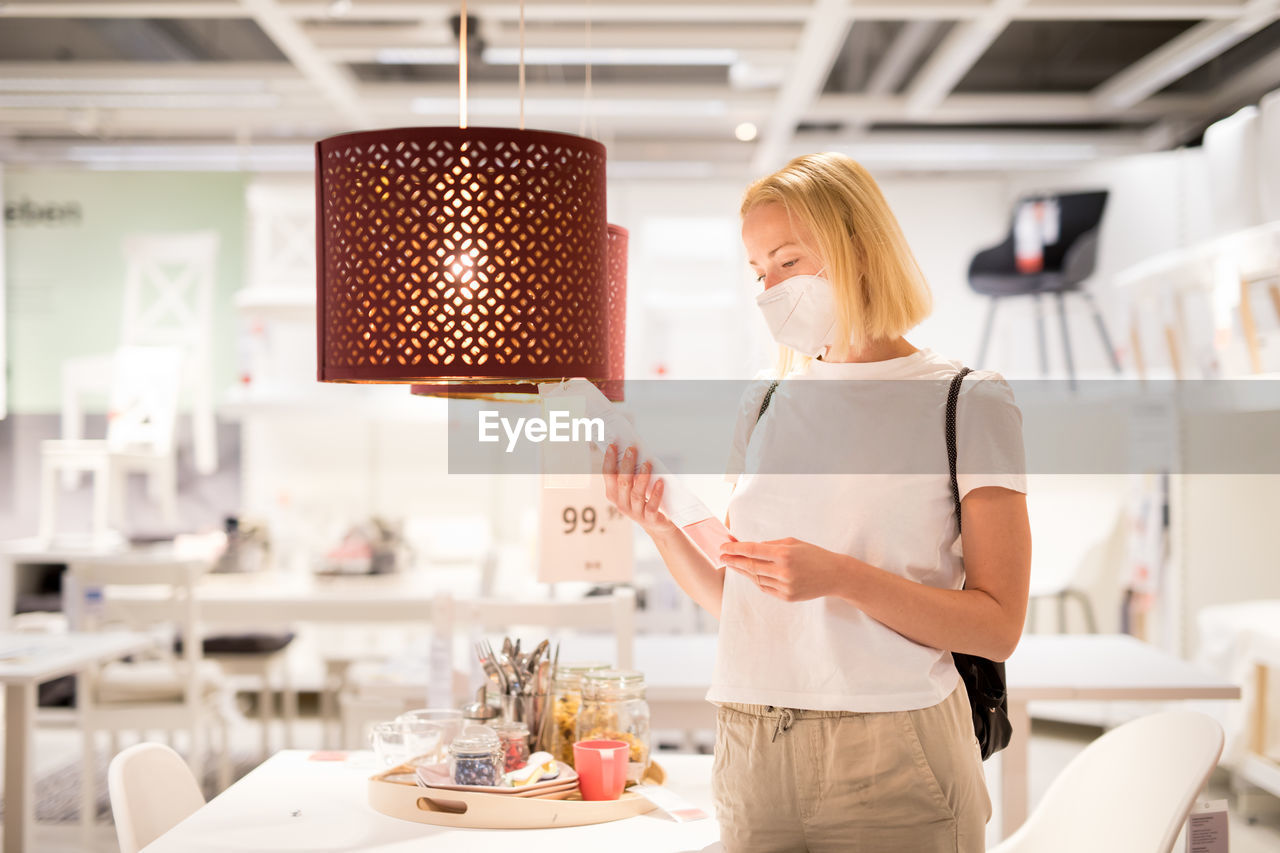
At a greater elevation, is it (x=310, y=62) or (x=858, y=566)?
(x=310, y=62)

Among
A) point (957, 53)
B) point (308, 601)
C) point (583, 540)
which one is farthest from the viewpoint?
point (957, 53)

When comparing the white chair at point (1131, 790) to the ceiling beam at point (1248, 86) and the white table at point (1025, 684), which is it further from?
the ceiling beam at point (1248, 86)

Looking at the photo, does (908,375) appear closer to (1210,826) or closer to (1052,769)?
(1210,826)

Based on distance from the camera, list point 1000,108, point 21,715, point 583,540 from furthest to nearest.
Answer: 1. point 1000,108
2. point 21,715
3. point 583,540

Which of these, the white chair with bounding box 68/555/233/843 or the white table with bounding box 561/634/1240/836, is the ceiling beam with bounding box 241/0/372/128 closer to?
the white chair with bounding box 68/555/233/843

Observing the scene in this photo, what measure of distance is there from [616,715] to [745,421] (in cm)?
70

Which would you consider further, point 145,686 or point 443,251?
point 145,686

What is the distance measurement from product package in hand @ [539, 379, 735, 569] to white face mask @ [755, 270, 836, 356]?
0.23 meters

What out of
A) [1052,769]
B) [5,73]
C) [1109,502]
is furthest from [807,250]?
[5,73]

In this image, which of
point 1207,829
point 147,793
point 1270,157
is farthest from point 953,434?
point 1270,157

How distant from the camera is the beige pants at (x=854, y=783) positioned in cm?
120

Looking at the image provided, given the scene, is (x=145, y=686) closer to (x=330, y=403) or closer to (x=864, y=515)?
(x=330, y=403)

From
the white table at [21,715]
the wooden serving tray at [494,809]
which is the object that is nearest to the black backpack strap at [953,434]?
the wooden serving tray at [494,809]

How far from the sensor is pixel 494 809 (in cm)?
173
